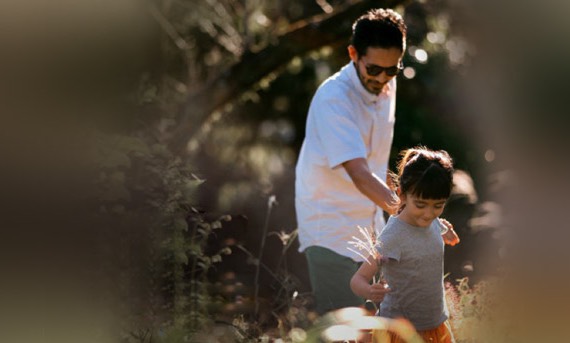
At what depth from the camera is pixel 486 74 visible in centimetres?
993

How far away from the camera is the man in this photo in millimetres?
4875

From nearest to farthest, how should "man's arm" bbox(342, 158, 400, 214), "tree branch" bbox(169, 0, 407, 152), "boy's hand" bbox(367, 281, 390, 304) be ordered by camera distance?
"boy's hand" bbox(367, 281, 390, 304) < "man's arm" bbox(342, 158, 400, 214) < "tree branch" bbox(169, 0, 407, 152)

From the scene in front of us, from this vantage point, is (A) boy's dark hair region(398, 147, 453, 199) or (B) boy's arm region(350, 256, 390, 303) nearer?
(B) boy's arm region(350, 256, 390, 303)

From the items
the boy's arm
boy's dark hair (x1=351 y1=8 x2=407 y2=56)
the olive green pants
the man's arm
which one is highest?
boy's dark hair (x1=351 y1=8 x2=407 y2=56)

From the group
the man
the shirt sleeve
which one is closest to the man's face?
the man

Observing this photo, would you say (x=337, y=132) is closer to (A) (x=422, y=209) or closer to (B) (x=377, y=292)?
(A) (x=422, y=209)

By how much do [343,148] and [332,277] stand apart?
2.19ft

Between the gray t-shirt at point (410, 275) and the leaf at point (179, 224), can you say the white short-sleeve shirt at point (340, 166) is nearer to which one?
the leaf at point (179, 224)

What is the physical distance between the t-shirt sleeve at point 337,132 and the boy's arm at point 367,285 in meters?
1.03

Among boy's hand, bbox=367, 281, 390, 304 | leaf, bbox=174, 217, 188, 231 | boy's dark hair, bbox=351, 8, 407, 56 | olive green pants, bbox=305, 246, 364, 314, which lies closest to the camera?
boy's hand, bbox=367, 281, 390, 304

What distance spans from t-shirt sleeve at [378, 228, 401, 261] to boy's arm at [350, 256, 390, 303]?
0.19ft

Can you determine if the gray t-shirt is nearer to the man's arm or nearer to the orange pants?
the orange pants

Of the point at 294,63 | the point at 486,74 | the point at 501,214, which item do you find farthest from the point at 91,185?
the point at 486,74

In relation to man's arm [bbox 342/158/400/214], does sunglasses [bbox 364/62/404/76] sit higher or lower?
higher
